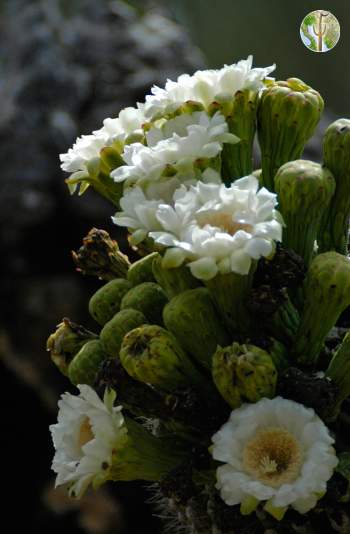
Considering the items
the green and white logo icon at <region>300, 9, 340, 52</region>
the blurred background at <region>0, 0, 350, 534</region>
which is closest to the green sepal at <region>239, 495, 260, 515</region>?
the green and white logo icon at <region>300, 9, 340, 52</region>

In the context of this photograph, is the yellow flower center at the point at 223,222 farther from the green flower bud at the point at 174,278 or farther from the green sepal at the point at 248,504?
the green sepal at the point at 248,504

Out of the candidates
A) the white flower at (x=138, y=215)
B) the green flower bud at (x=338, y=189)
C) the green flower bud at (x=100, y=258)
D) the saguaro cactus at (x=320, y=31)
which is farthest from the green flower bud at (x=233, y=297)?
the saguaro cactus at (x=320, y=31)

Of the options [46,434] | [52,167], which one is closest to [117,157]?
[52,167]

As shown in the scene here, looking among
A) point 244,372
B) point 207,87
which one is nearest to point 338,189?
point 207,87

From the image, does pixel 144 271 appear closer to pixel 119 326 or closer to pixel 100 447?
pixel 119 326

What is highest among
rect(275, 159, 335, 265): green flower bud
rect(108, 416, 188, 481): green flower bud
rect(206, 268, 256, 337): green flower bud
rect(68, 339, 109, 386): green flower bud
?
rect(275, 159, 335, 265): green flower bud

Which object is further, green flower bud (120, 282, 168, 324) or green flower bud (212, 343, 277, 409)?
green flower bud (120, 282, 168, 324)

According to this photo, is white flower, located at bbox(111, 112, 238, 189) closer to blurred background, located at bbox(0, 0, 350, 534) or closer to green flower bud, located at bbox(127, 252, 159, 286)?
green flower bud, located at bbox(127, 252, 159, 286)
